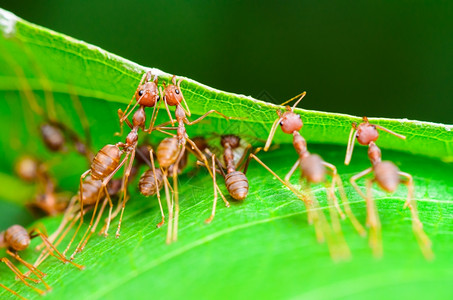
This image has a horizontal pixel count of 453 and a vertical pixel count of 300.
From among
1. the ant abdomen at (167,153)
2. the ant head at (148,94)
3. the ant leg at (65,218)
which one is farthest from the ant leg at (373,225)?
the ant leg at (65,218)

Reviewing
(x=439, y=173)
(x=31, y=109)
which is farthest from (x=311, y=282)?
(x=31, y=109)

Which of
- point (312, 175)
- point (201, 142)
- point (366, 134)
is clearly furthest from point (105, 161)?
point (366, 134)

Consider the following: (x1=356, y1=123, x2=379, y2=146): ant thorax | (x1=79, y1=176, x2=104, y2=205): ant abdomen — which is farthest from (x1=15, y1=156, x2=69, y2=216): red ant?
(x1=356, y1=123, x2=379, y2=146): ant thorax

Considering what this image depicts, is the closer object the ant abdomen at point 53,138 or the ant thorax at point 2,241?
the ant thorax at point 2,241

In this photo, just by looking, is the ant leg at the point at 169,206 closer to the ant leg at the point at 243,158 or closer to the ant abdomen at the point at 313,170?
the ant leg at the point at 243,158

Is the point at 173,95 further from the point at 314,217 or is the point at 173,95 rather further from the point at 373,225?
the point at 373,225

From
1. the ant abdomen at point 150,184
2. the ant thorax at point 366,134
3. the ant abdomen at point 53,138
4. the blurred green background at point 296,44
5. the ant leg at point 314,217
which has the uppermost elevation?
the blurred green background at point 296,44

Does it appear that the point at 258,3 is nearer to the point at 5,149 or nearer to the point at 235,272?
the point at 5,149
